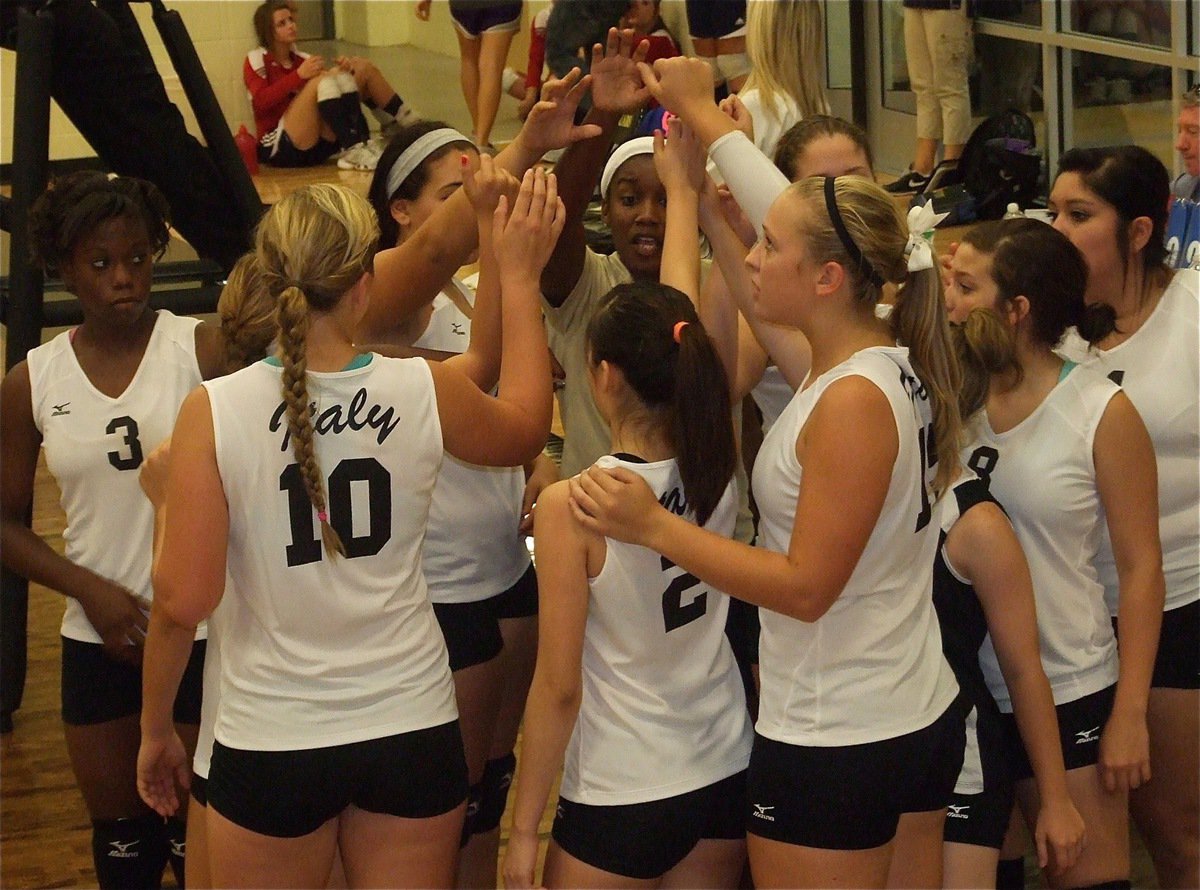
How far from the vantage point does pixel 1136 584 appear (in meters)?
2.50

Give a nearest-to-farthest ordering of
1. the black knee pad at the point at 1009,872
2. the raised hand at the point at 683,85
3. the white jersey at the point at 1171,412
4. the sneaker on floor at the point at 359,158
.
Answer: the raised hand at the point at 683,85
the white jersey at the point at 1171,412
the black knee pad at the point at 1009,872
the sneaker on floor at the point at 359,158

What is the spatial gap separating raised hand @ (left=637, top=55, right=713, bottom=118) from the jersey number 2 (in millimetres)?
784

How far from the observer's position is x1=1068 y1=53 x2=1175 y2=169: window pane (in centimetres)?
769

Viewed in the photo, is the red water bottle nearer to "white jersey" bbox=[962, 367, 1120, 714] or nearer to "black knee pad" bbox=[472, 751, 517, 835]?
"black knee pad" bbox=[472, 751, 517, 835]

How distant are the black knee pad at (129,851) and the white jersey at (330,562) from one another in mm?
886

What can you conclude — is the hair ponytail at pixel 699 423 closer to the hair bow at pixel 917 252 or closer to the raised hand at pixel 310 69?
the hair bow at pixel 917 252

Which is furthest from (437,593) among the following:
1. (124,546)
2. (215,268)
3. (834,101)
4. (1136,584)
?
(834,101)

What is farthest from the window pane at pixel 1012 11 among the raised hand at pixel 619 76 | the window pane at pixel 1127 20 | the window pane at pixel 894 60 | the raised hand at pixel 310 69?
the raised hand at pixel 619 76

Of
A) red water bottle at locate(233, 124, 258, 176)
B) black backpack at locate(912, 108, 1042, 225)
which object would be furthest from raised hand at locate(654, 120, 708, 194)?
red water bottle at locate(233, 124, 258, 176)

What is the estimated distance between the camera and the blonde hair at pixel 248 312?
2215mm

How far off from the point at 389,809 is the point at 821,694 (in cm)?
62

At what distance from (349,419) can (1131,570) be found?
135 centimetres

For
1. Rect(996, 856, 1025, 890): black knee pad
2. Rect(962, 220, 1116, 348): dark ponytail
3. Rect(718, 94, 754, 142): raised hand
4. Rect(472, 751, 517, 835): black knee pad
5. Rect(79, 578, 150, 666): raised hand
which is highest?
Rect(718, 94, 754, 142): raised hand

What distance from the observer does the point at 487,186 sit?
2.29 meters
